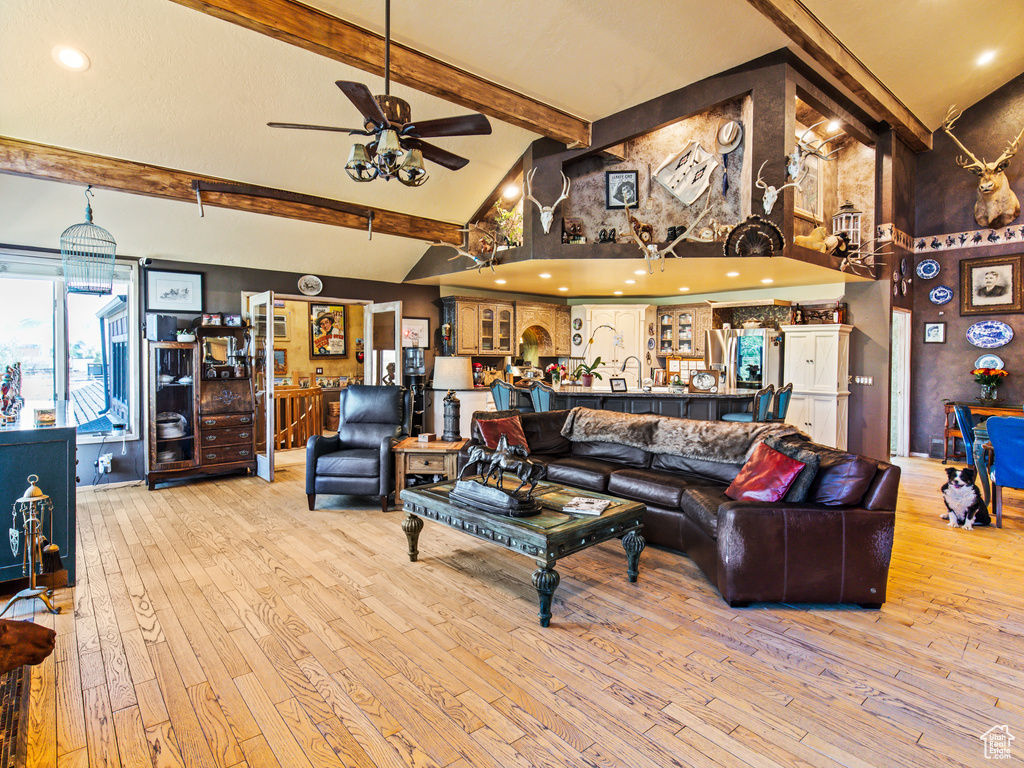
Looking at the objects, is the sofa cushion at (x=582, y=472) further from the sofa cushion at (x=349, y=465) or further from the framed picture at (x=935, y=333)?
the framed picture at (x=935, y=333)

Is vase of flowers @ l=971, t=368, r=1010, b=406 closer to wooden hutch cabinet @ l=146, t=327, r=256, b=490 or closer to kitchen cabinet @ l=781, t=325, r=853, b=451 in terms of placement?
kitchen cabinet @ l=781, t=325, r=853, b=451

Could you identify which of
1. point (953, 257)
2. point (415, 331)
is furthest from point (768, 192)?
point (415, 331)

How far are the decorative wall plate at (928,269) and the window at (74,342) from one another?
9.73 metres

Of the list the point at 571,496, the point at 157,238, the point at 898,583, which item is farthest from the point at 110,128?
the point at 898,583

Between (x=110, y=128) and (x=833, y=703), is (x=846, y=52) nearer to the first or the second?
(x=833, y=703)

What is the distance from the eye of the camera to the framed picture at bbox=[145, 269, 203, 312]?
5676 mm

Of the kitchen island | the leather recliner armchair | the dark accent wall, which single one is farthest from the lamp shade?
the dark accent wall

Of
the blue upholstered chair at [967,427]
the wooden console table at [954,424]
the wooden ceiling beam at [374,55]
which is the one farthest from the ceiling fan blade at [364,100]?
the wooden console table at [954,424]

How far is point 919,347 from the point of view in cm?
732

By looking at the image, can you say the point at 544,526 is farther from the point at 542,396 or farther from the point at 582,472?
the point at 542,396

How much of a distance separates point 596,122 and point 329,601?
16.7 feet

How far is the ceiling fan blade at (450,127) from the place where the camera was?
2.94 meters

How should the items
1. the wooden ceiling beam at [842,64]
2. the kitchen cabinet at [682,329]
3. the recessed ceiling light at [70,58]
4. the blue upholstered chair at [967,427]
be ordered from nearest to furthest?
the recessed ceiling light at [70,58] < the wooden ceiling beam at [842,64] < the blue upholstered chair at [967,427] < the kitchen cabinet at [682,329]

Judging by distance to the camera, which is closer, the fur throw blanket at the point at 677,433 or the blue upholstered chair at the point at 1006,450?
the fur throw blanket at the point at 677,433
